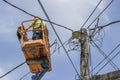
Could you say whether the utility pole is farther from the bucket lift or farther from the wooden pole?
the bucket lift

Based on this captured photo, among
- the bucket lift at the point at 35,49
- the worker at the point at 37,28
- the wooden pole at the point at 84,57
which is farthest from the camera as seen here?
the wooden pole at the point at 84,57

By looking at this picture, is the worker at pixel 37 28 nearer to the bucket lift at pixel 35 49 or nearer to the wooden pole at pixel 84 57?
the bucket lift at pixel 35 49

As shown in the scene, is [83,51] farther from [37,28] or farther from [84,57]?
[37,28]

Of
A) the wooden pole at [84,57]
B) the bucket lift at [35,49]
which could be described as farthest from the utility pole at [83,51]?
the bucket lift at [35,49]

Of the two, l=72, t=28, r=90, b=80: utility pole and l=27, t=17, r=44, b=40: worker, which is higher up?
l=27, t=17, r=44, b=40: worker

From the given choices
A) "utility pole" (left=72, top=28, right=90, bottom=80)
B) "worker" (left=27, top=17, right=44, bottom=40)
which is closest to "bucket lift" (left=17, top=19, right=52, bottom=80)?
"worker" (left=27, top=17, right=44, bottom=40)

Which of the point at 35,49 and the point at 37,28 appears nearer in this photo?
the point at 35,49

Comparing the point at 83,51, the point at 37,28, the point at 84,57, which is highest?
the point at 37,28

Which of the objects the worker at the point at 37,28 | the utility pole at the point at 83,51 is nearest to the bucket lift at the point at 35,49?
the worker at the point at 37,28

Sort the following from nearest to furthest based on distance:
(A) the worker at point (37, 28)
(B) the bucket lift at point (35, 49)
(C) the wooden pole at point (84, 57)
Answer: (B) the bucket lift at point (35, 49)
(A) the worker at point (37, 28)
(C) the wooden pole at point (84, 57)

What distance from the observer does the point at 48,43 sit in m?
13.9

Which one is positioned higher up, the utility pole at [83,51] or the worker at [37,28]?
the worker at [37,28]

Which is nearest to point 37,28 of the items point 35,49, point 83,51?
point 35,49

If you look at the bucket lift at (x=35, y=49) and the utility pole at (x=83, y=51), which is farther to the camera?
the utility pole at (x=83, y=51)
